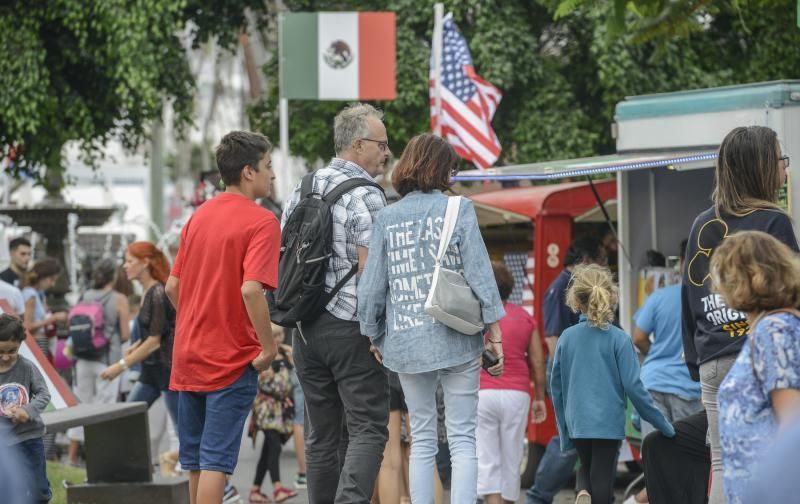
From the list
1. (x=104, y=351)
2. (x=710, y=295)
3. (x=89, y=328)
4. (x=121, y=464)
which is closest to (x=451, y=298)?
(x=710, y=295)

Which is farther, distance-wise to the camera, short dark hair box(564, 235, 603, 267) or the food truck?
short dark hair box(564, 235, 603, 267)

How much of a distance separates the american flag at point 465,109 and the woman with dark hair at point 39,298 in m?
4.13

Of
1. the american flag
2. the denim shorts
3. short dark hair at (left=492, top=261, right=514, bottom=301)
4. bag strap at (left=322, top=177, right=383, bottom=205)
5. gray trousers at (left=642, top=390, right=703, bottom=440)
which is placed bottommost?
gray trousers at (left=642, top=390, right=703, bottom=440)

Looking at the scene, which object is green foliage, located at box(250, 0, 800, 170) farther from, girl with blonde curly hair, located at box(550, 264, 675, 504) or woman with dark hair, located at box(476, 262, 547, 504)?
girl with blonde curly hair, located at box(550, 264, 675, 504)

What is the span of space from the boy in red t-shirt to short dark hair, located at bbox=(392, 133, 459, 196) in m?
0.64

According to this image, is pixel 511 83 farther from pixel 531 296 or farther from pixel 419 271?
pixel 419 271

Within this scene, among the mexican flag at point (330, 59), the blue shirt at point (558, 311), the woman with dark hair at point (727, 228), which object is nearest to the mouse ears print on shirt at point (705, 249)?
the woman with dark hair at point (727, 228)

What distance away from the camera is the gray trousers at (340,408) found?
21.2 ft

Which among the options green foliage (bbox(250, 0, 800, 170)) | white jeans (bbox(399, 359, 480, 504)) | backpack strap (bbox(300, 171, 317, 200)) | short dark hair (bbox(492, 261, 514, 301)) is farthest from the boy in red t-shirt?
green foliage (bbox(250, 0, 800, 170))

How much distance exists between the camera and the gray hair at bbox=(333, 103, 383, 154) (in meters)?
6.80

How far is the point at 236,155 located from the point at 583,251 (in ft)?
11.3

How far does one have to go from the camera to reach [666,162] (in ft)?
27.8

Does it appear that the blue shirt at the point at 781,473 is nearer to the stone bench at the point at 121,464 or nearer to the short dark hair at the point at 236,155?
the short dark hair at the point at 236,155

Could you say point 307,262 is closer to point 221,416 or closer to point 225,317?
point 225,317
